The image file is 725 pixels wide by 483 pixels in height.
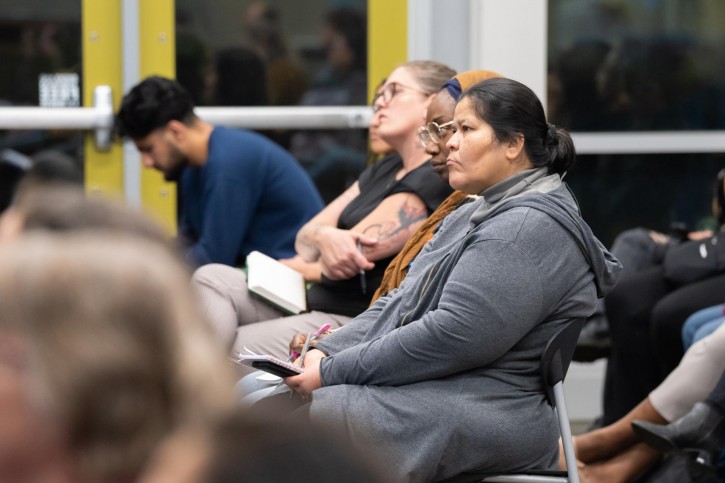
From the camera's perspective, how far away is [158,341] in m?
0.88

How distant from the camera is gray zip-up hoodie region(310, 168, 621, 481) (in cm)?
288

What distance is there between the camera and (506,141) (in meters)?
3.16

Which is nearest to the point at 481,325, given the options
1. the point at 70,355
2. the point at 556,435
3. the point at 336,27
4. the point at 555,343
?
the point at 555,343

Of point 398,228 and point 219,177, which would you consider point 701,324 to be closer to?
point 398,228

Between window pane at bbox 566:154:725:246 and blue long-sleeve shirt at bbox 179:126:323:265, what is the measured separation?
1586 mm

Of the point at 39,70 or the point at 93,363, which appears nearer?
the point at 93,363

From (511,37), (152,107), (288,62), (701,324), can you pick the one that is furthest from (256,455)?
(288,62)

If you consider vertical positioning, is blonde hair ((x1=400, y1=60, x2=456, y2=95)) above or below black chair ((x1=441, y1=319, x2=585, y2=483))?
above

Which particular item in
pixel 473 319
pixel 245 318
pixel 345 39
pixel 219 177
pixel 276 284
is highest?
pixel 345 39

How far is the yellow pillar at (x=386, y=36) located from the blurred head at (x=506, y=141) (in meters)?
2.56

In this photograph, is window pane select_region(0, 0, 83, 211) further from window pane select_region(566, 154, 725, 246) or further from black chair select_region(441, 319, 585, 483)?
black chair select_region(441, 319, 585, 483)

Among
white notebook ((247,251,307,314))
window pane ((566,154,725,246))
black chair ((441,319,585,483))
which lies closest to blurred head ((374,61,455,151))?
white notebook ((247,251,307,314))

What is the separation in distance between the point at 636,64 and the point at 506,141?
9.28 feet

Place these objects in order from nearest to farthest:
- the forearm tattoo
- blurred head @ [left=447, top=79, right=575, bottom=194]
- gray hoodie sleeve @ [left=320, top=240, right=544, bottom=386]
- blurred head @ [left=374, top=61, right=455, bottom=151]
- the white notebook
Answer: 1. gray hoodie sleeve @ [left=320, top=240, right=544, bottom=386]
2. blurred head @ [left=447, top=79, right=575, bottom=194]
3. the forearm tattoo
4. the white notebook
5. blurred head @ [left=374, top=61, right=455, bottom=151]
